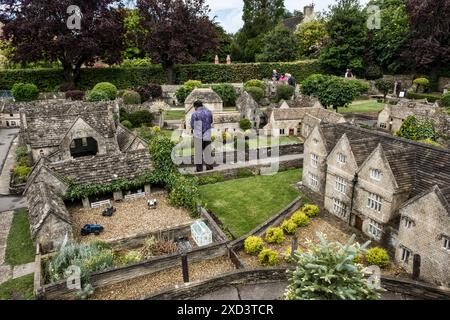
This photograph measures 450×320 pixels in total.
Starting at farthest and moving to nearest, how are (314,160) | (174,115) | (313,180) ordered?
(174,115), (313,180), (314,160)

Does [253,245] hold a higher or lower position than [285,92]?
lower

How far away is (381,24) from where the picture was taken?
76.2 meters

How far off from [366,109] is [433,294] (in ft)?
164

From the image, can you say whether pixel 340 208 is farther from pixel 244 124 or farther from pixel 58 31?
pixel 58 31

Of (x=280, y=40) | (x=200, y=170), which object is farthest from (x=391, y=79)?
(x=200, y=170)

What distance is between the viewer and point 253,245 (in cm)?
2094

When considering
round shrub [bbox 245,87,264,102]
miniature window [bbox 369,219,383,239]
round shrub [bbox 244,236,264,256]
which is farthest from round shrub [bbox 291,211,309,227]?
round shrub [bbox 245,87,264,102]

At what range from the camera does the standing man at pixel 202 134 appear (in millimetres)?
31234

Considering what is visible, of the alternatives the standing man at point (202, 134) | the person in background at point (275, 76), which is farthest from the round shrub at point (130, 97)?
the person in background at point (275, 76)

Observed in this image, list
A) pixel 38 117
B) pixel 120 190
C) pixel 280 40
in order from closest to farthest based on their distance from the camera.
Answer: pixel 120 190 < pixel 38 117 < pixel 280 40

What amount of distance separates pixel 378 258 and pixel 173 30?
188 ft

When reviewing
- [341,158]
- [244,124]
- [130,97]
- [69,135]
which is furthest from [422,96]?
[69,135]
